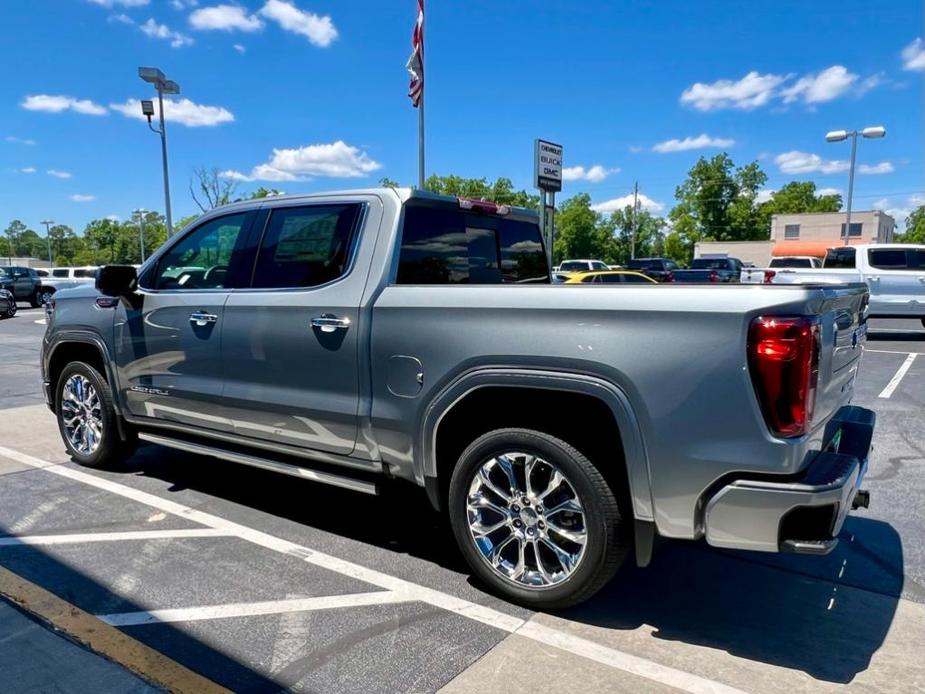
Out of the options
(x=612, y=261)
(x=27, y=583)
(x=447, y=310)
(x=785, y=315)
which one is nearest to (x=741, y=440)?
(x=785, y=315)

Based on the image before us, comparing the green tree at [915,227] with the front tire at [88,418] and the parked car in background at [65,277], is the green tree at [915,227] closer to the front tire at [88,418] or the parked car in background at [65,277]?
the parked car in background at [65,277]

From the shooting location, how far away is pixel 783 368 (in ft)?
8.07

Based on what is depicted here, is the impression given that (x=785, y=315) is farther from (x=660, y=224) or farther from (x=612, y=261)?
(x=660, y=224)

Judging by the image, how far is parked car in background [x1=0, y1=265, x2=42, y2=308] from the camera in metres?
26.6

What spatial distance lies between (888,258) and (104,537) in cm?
1555

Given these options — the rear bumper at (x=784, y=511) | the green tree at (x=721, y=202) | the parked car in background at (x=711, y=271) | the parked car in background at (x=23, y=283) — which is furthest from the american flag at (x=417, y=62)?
the green tree at (x=721, y=202)

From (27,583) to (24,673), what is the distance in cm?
88

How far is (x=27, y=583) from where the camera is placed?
3330mm

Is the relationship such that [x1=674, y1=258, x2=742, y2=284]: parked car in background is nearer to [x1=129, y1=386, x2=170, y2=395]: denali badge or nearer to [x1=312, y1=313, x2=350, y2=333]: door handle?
[x1=129, y1=386, x2=170, y2=395]: denali badge

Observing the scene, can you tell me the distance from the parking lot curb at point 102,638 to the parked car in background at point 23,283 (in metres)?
27.6

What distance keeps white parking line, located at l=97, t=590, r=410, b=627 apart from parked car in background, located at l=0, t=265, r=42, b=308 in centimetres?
2812

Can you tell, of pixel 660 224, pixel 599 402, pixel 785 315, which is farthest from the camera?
pixel 660 224

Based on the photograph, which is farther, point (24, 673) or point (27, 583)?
point (27, 583)

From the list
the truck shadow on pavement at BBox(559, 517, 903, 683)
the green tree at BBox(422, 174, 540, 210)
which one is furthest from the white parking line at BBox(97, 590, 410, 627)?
the green tree at BBox(422, 174, 540, 210)
